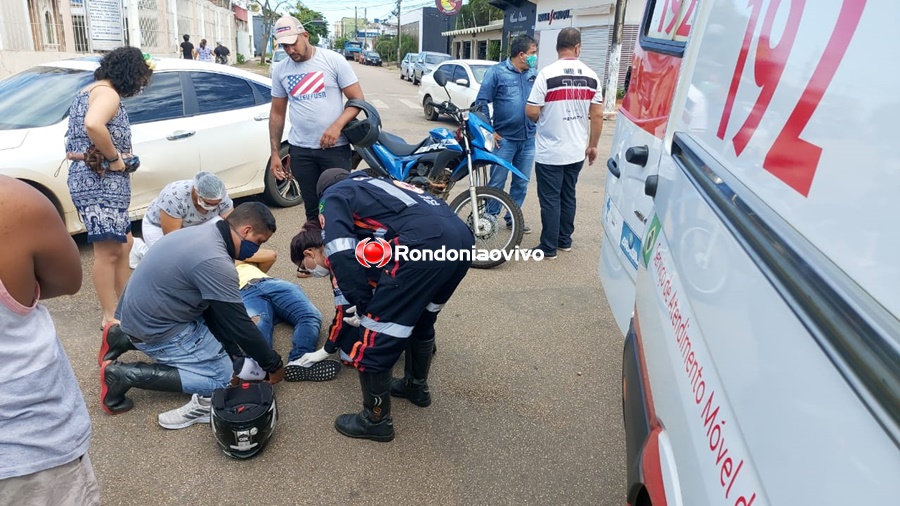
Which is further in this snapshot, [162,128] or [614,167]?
[162,128]

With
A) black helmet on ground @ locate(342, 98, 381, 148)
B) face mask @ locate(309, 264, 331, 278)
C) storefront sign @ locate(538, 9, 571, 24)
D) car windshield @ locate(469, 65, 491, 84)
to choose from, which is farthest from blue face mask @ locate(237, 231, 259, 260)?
storefront sign @ locate(538, 9, 571, 24)

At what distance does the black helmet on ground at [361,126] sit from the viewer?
4324mm

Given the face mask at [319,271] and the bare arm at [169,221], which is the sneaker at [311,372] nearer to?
the face mask at [319,271]

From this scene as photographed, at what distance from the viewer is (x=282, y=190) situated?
21.1 feet

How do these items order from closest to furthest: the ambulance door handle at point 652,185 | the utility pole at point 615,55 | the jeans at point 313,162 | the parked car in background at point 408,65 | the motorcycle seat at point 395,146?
1. the ambulance door handle at point 652,185
2. the jeans at point 313,162
3. the motorcycle seat at point 395,146
4. the utility pole at point 615,55
5. the parked car in background at point 408,65

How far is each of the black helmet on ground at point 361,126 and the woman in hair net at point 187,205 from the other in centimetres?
Result: 97

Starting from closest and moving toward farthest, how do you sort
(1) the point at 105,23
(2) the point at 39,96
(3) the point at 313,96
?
(3) the point at 313,96 → (2) the point at 39,96 → (1) the point at 105,23

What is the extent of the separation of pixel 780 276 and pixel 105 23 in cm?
1752

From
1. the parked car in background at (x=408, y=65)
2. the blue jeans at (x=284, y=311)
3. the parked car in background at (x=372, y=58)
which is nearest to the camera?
the blue jeans at (x=284, y=311)

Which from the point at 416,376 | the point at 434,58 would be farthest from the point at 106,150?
the point at 434,58

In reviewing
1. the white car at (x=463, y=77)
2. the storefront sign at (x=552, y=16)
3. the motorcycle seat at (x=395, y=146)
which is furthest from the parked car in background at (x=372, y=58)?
the motorcycle seat at (x=395, y=146)

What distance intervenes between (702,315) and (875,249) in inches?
21.6

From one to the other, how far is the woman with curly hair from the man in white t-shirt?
9.42 feet

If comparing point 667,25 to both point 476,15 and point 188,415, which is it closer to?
point 188,415
